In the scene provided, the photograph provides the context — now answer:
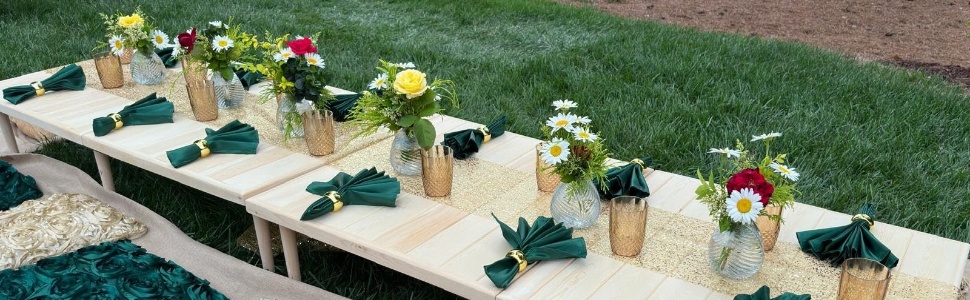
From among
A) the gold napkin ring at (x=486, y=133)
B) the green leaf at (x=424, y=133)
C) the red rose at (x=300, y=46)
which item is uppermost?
the red rose at (x=300, y=46)

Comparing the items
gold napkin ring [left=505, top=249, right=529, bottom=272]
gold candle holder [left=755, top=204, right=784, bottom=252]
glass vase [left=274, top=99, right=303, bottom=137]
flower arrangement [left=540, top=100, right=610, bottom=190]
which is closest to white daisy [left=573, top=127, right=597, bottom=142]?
flower arrangement [left=540, top=100, right=610, bottom=190]

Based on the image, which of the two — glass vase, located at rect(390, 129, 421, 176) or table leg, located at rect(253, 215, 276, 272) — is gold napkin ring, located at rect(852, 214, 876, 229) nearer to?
glass vase, located at rect(390, 129, 421, 176)

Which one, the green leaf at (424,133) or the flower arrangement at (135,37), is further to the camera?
the flower arrangement at (135,37)

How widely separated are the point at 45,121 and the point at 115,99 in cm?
30

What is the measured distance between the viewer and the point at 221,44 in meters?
3.08

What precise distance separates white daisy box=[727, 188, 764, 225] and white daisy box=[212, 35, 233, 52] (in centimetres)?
203

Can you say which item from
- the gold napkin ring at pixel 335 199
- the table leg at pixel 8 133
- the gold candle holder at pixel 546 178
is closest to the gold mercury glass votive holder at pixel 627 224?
the gold candle holder at pixel 546 178

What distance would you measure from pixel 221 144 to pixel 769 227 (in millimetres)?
1770

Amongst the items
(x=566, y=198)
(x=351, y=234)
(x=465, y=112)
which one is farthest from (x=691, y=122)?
(x=351, y=234)

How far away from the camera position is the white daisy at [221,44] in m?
3.08

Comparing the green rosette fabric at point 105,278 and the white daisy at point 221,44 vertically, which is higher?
the white daisy at point 221,44

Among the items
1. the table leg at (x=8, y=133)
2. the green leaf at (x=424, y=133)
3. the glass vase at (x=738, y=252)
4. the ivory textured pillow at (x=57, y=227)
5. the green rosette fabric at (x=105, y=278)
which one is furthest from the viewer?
the table leg at (x=8, y=133)

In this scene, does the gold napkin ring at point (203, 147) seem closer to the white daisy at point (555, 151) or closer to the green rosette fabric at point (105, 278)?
the green rosette fabric at point (105, 278)

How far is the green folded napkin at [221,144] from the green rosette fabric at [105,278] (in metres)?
0.37
